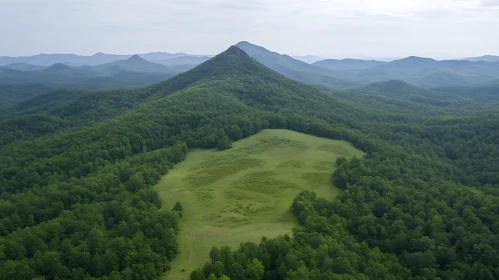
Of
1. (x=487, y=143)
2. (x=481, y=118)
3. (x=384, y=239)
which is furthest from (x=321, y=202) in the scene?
(x=481, y=118)

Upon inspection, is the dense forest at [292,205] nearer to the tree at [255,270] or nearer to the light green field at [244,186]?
the tree at [255,270]

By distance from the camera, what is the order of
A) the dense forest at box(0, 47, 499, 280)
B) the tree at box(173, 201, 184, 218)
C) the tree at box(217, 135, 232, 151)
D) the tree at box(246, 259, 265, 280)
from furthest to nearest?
the tree at box(217, 135, 232, 151)
the tree at box(173, 201, 184, 218)
the dense forest at box(0, 47, 499, 280)
the tree at box(246, 259, 265, 280)

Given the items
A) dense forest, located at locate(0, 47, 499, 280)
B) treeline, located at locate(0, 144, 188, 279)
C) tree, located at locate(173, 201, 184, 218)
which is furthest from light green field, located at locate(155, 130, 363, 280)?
treeline, located at locate(0, 144, 188, 279)

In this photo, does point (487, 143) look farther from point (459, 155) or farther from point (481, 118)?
point (481, 118)

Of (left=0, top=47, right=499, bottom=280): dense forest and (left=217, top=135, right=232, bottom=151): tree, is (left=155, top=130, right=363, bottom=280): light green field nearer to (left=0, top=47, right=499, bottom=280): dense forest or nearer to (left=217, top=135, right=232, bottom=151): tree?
(left=217, top=135, right=232, bottom=151): tree

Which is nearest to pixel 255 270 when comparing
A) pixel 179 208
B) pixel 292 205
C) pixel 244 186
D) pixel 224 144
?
pixel 292 205

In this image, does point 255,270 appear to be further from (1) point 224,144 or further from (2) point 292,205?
(1) point 224,144

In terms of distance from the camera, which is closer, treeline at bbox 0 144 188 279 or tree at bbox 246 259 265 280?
tree at bbox 246 259 265 280
